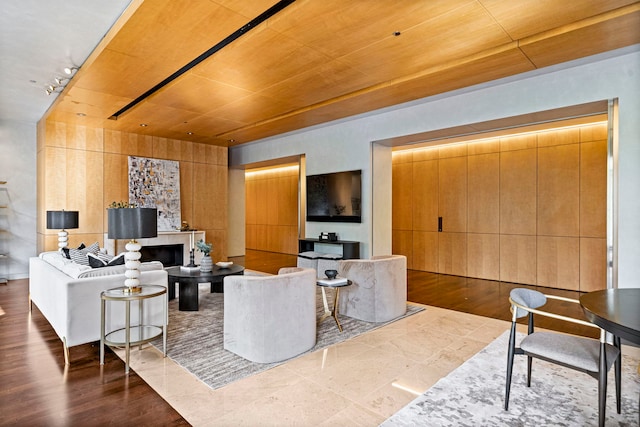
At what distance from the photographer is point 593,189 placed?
587 cm

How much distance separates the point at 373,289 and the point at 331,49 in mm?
2798

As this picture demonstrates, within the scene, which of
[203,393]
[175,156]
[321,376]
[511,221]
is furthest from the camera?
[175,156]

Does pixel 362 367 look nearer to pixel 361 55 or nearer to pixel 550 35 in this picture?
pixel 361 55

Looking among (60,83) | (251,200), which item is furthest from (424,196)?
(60,83)

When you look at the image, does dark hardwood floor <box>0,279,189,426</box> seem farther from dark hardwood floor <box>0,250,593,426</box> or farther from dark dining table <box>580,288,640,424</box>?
dark dining table <box>580,288,640,424</box>

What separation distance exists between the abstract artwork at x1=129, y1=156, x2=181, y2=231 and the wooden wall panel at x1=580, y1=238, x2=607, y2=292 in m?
8.13

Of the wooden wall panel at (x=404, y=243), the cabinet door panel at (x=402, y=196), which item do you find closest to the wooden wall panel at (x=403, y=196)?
the cabinet door panel at (x=402, y=196)

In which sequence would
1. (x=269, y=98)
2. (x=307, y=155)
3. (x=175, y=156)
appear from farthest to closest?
(x=175, y=156) → (x=307, y=155) → (x=269, y=98)

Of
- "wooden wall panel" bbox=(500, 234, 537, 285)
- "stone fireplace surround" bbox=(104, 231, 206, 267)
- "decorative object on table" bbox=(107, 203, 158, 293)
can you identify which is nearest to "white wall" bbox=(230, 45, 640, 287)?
"wooden wall panel" bbox=(500, 234, 537, 285)

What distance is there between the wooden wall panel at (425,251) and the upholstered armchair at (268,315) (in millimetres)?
5227

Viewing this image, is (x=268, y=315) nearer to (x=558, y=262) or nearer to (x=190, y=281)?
(x=190, y=281)

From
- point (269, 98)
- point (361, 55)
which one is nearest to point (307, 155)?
point (269, 98)

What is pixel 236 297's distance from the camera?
3279 millimetres

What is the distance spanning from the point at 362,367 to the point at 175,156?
23.4 feet
